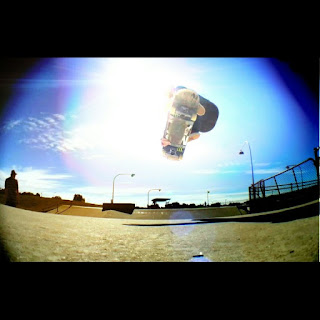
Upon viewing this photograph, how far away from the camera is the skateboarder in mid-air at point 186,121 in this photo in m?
5.92

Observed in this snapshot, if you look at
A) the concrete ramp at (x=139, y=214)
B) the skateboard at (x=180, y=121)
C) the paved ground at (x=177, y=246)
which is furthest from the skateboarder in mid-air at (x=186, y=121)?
the concrete ramp at (x=139, y=214)

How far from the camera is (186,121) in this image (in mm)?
6223

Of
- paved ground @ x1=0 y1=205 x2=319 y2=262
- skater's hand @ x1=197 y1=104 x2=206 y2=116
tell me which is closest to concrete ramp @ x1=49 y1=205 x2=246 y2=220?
paved ground @ x1=0 y1=205 x2=319 y2=262

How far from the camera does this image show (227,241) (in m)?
5.31

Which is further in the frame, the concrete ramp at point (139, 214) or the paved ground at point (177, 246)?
the concrete ramp at point (139, 214)

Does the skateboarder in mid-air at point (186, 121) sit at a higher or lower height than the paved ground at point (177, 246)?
higher

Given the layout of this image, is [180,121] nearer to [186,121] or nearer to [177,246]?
[186,121]

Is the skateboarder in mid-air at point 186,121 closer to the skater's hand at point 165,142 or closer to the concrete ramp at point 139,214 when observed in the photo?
the skater's hand at point 165,142

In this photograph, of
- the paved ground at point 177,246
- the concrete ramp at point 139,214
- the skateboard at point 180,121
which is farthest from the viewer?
the concrete ramp at point 139,214

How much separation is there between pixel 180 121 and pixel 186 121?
197mm
